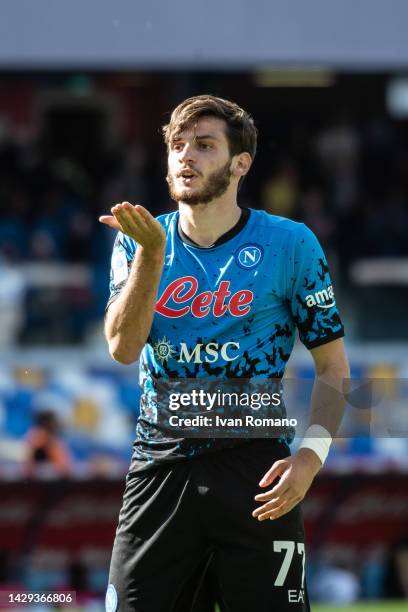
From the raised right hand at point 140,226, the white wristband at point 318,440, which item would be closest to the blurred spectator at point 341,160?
the white wristband at point 318,440

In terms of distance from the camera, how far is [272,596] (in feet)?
12.1

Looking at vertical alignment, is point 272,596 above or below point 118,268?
below

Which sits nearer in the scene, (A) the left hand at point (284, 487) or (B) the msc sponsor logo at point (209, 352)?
(A) the left hand at point (284, 487)

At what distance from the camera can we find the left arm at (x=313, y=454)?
3604 mm

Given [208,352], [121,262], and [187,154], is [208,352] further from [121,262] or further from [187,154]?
[187,154]

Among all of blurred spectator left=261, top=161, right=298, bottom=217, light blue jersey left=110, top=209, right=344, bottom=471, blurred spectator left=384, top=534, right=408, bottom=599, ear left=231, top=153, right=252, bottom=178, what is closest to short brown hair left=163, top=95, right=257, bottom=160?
ear left=231, top=153, right=252, bottom=178

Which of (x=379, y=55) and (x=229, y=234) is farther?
(x=379, y=55)

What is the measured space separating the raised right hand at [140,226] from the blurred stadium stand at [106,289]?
613 cm

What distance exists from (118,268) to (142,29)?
Answer: 7.54 m

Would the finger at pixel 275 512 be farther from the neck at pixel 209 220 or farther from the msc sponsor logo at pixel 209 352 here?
the neck at pixel 209 220

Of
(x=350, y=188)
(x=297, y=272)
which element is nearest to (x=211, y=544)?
(x=297, y=272)

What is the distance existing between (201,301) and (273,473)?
1.80 feet

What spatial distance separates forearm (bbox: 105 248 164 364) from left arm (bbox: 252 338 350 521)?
521 mm

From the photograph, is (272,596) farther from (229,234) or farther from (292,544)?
(229,234)
